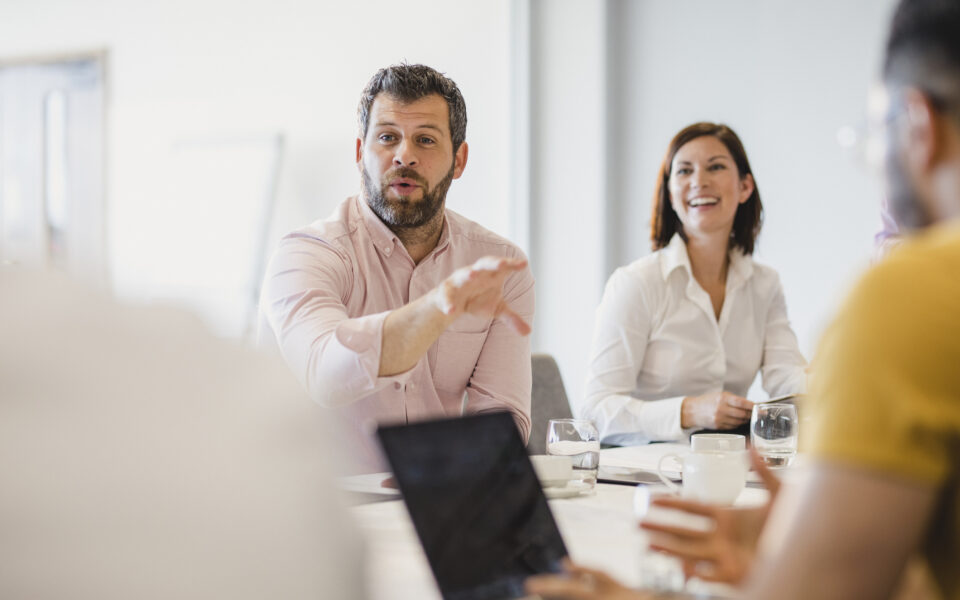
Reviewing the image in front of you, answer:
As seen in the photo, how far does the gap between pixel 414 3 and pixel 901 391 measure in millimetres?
4474

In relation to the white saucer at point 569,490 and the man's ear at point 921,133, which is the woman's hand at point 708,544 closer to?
the man's ear at point 921,133

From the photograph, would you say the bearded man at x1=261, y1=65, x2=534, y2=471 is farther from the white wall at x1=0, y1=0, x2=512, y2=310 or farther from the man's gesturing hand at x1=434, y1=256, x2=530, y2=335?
the white wall at x1=0, y1=0, x2=512, y2=310

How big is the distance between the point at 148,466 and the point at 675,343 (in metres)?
2.49

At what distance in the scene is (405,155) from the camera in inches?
91.4

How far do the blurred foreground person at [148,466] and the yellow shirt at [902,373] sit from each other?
326 mm

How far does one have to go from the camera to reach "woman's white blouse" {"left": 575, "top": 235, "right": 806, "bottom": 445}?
2744 mm

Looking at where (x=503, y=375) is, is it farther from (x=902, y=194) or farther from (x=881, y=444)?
(x=881, y=444)

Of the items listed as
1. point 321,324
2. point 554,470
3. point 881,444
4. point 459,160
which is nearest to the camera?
point 881,444

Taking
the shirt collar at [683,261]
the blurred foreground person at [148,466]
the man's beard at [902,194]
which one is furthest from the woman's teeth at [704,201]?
the blurred foreground person at [148,466]

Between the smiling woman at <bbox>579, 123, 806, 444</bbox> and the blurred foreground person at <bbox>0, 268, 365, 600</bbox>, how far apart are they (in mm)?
2063

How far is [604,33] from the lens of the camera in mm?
4336

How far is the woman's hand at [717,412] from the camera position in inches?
90.5

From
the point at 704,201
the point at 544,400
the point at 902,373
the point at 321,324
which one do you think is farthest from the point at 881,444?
the point at 704,201

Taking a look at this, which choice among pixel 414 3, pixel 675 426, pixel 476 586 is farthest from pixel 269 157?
pixel 476 586
